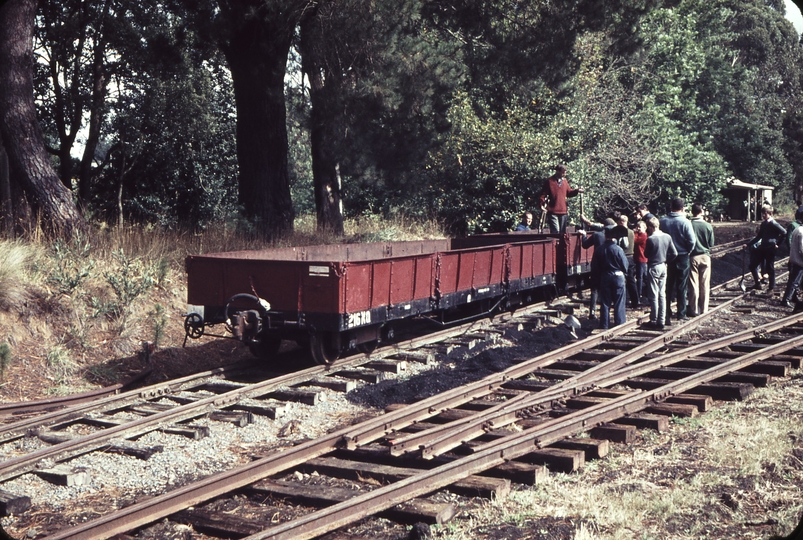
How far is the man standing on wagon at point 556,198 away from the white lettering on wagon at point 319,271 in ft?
24.6

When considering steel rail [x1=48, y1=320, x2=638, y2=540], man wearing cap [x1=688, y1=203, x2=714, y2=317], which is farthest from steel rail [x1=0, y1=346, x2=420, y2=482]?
man wearing cap [x1=688, y1=203, x2=714, y2=317]

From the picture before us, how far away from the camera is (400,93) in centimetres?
1659

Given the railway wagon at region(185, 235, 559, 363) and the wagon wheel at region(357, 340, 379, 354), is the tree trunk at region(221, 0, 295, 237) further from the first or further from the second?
the wagon wheel at region(357, 340, 379, 354)

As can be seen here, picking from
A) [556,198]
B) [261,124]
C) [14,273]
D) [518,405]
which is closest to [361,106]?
[261,124]

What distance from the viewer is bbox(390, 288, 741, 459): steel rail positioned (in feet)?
21.0

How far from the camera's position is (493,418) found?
7.14 meters

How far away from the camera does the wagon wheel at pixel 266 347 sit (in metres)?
10.4

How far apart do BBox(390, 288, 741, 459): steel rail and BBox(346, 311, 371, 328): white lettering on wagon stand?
2413 millimetres

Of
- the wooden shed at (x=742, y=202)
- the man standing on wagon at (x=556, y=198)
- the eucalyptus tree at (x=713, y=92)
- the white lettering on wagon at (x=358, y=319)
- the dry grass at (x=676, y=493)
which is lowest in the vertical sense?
the dry grass at (x=676, y=493)

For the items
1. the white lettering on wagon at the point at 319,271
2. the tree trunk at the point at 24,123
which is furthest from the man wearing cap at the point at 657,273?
the tree trunk at the point at 24,123

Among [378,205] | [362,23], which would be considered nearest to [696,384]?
[362,23]

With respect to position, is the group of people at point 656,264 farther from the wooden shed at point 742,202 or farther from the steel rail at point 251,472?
the wooden shed at point 742,202

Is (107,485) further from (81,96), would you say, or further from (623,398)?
(81,96)

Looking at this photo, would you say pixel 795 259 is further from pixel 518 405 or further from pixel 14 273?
pixel 14 273
